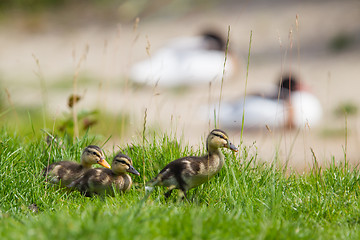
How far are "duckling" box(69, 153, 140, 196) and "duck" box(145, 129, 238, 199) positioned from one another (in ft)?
0.59

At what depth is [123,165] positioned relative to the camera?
4.20 meters

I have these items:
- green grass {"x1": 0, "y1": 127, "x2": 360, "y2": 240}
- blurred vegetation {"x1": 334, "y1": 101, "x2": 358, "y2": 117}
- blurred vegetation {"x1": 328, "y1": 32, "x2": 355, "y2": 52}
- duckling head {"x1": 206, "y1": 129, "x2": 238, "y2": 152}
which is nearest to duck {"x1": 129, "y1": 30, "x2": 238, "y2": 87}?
blurred vegetation {"x1": 328, "y1": 32, "x2": 355, "y2": 52}

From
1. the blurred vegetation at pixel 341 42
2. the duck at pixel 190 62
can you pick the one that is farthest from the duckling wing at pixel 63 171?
the blurred vegetation at pixel 341 42

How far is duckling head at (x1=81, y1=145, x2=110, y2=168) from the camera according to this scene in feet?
14.3

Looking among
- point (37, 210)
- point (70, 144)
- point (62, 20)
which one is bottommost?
point (37, 210)

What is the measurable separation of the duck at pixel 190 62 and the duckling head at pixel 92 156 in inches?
335

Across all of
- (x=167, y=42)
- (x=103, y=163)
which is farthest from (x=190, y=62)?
(x=103, y=163)

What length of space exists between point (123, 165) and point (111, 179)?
13 cm

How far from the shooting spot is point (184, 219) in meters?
3.00

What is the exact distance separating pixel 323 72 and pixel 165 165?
359 inches

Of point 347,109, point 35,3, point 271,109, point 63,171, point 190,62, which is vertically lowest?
point 63,171

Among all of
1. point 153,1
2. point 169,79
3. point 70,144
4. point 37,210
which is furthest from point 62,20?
point 37,210

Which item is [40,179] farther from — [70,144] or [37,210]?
[70,144]

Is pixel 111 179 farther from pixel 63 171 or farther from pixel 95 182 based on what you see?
pixel 63 171
